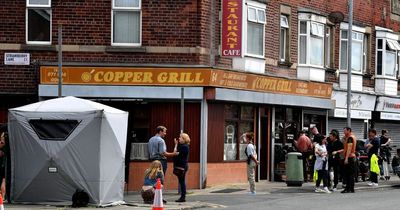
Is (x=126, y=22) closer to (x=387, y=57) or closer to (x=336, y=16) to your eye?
(x=336, y=16)

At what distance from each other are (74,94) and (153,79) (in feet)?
7.82

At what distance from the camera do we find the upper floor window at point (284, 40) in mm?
30781

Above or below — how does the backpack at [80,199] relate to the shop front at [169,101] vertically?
below

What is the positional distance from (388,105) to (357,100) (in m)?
2.82

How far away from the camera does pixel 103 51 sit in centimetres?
2620

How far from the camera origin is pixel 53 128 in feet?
66.5

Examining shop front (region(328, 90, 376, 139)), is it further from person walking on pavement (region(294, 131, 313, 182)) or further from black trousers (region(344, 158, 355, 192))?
black trousers (region(344, 158, 355, 192))

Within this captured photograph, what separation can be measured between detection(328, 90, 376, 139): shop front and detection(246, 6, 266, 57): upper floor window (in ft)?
19.4

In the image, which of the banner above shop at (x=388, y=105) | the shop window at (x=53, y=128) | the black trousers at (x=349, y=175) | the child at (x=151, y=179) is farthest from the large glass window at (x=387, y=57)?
the shop window at (x=53, y=128)

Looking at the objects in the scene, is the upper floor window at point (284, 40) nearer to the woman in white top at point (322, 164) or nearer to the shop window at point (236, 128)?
the shop window at point (236, 128)

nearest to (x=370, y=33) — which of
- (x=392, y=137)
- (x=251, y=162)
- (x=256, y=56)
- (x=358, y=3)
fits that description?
(x=358, y=3)

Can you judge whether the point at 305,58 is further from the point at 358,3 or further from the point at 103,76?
the point at 103,76

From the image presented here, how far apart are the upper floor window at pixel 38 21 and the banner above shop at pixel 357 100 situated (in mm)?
12293

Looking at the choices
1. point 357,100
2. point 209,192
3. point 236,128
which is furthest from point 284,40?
point 209,192
